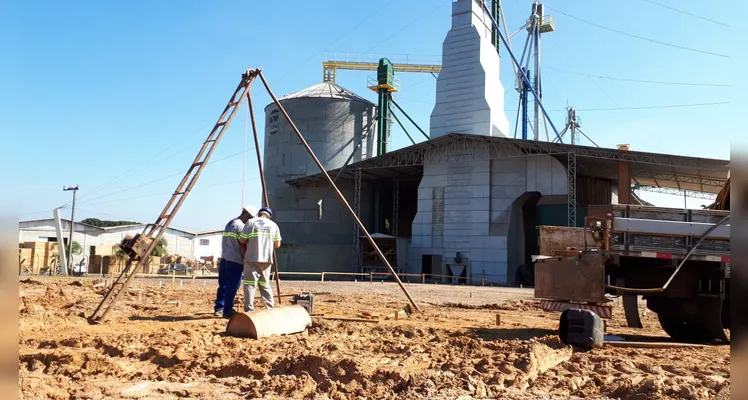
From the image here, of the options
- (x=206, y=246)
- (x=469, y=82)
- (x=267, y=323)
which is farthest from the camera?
(x=206, y=246)

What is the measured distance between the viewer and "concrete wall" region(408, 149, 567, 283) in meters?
31.6

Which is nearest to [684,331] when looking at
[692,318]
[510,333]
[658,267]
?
[692,318]

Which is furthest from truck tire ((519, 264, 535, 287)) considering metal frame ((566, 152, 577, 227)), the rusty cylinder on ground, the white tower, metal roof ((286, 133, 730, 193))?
the rusty cylinder on ground

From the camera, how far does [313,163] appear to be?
40781mm

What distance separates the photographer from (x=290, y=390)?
15.5 ft

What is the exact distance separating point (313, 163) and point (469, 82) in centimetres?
1268

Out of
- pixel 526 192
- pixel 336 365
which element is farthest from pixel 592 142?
pixel 336 365

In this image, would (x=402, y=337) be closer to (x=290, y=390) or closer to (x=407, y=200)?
(x=290, y=390)

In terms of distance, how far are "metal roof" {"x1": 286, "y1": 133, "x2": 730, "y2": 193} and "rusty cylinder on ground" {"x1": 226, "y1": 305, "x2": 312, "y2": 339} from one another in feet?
80.2

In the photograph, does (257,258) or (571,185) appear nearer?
(257,258)

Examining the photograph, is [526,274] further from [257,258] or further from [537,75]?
[257,258]

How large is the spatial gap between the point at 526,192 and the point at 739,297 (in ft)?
99.1

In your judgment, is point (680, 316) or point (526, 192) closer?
point (680, 316)

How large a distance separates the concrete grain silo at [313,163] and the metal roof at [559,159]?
188 cm
